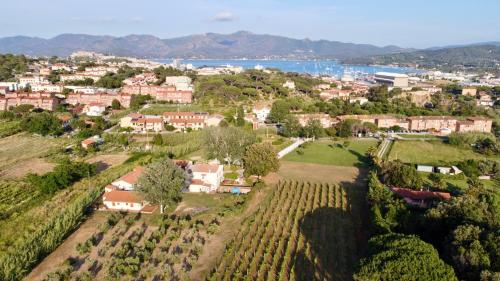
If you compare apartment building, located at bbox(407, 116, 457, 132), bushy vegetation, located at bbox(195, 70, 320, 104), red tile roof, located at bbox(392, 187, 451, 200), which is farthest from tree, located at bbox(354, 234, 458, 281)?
bushy vegetation, located at bbox(195, 70, 320, 104)

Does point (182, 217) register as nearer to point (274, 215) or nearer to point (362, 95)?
point (274, 215)

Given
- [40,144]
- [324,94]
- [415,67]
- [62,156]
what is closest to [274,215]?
[62,156]

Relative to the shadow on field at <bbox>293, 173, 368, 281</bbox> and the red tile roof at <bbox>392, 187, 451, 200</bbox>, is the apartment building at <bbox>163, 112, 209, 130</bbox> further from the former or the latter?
the red tile roof at <bbox>392, 187, 451, 200</bbox>

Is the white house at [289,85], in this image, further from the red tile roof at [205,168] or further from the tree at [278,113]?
the red tile roof at [205,168]

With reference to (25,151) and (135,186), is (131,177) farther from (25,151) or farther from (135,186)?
(25,151)

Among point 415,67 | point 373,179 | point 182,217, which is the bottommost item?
point 182,217

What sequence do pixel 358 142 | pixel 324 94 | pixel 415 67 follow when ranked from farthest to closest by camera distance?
pixel 415 67
pixel 324 94
pixel 358 142

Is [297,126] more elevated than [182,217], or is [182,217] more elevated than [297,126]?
[297,126]
